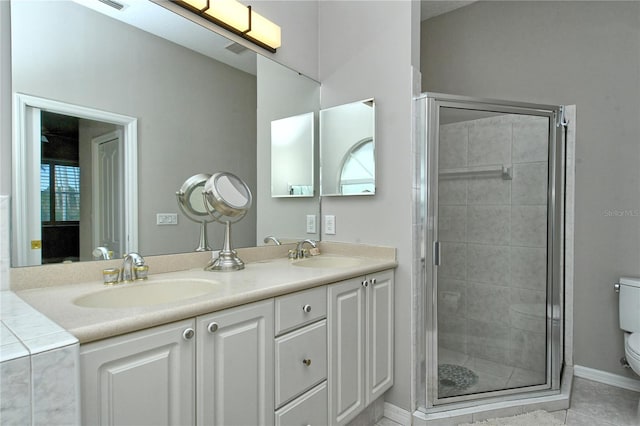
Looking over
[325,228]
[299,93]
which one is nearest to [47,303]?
[325,228]

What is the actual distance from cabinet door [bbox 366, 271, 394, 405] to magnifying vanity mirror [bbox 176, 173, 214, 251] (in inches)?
31.9

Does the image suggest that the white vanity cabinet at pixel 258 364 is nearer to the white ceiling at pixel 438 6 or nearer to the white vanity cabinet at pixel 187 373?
the white vanity cabinet at pixel 187 373

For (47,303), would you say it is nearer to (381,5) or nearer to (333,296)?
(333,296)

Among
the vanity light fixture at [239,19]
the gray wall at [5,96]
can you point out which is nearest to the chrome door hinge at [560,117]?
the vanity light fixture at [239,19]

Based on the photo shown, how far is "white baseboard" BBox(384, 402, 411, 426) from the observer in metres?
1.82

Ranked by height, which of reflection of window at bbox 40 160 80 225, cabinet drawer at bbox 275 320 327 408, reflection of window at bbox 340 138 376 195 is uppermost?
reflection of window at bbox 340 138 376 195

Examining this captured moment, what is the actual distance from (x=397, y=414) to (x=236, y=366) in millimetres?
1190

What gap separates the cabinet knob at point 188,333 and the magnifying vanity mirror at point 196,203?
0.70 m

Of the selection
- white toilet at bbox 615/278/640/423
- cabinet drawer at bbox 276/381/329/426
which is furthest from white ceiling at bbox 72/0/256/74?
white toilet at bbox 615/278/640/423

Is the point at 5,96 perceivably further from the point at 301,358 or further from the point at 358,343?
the point at 358,343

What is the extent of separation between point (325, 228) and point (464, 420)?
128 cm

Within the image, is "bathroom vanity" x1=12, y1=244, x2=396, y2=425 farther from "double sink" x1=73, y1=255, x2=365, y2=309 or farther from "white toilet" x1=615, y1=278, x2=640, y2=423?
"white toilet" x1=615, y1=278, x2=640, y2=423

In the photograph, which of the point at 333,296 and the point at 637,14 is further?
the point at 637,14

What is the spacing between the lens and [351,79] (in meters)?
2.09
